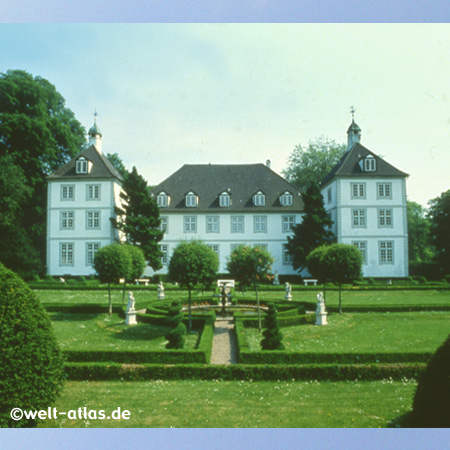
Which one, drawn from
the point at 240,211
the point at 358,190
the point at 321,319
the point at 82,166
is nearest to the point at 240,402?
the point at 321,319

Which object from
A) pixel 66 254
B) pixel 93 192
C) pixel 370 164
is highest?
pixel 370 164

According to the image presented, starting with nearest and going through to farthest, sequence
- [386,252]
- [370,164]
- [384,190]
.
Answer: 1. [384,190]
2. [386,252]
3. [370,164]

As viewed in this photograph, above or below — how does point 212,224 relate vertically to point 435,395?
above

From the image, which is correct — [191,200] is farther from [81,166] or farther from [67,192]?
[67,192]

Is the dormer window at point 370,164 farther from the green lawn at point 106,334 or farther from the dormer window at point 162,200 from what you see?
the green lawn at point 106,334

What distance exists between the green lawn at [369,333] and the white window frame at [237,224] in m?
15.6

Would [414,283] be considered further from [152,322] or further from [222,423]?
[222,423]

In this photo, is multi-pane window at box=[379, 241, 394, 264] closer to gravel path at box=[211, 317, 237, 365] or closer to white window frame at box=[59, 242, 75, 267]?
gravel path at box=[211, 317, 237, 365]

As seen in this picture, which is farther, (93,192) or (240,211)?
(240,211)

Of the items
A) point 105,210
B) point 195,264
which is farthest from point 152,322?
point 105,210

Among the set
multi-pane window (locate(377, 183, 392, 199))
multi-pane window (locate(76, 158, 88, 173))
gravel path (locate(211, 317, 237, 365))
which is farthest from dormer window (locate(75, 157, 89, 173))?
multi-pane window (locate(377, 183, 392, 199))

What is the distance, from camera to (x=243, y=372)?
6.19 metres

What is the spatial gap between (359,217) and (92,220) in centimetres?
1788

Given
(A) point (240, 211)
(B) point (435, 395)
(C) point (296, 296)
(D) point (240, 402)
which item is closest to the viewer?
(B) point (435, 395)
